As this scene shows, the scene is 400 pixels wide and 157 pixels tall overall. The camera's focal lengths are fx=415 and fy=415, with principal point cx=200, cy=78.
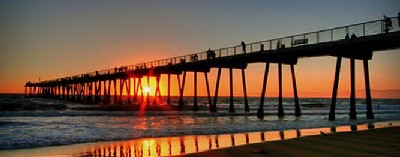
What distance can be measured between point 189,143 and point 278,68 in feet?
61.3

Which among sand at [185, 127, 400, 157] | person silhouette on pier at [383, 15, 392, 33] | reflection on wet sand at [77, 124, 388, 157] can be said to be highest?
person silhouette on pier at [383, 15, 392, 33]

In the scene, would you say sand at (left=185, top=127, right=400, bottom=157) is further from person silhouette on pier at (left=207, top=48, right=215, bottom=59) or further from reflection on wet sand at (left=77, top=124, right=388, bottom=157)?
person silhouette on pier at (left=207, top=48, right=215, bottom=59)

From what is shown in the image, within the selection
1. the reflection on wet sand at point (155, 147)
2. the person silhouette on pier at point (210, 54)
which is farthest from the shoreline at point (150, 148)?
the person silhouette on pier at point (210, 54)

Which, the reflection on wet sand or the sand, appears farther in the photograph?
the reflection on wet sand

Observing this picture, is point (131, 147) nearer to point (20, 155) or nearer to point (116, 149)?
point (116, 149)

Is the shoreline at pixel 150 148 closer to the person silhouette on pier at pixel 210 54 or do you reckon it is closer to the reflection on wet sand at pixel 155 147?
the reflection on wet sand at pixel 155 147

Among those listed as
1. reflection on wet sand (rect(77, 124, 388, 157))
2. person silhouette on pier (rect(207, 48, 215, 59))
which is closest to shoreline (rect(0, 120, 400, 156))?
reflection on wet sand (rect(77, 124, 388, 157))

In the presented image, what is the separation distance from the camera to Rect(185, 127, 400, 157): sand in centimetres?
908

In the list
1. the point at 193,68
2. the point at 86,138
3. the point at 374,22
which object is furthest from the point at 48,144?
the point at 193,68

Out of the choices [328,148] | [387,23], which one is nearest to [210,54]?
[387,23]

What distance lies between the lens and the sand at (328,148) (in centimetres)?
908

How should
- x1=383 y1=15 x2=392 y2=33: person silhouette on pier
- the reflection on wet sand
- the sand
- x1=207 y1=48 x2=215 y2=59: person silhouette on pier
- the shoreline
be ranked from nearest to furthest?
the sand, the shoreline, the reflection on wet sand, x1=383 y1=15 x2=392 y2=33: person silhouette on pier, x1=207 y1=48 x2=215 y2=59: person silhouette on pier

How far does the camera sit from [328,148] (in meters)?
9.88

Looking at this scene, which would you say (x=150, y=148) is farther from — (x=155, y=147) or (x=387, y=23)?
(x=387, y=23)
